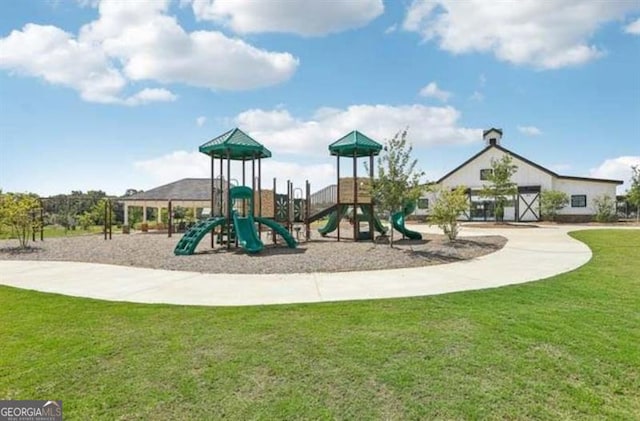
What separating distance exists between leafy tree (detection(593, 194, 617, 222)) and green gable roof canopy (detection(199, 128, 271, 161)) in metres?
30.0

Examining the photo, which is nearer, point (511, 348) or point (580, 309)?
point (511, 348)

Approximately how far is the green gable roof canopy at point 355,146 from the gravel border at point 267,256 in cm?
465

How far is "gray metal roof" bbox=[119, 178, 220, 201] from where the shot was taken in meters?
33.2

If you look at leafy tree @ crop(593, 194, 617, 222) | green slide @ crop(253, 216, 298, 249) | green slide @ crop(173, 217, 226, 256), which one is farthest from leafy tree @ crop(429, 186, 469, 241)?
leafy tree @ crop(593, 194, 617, 222)

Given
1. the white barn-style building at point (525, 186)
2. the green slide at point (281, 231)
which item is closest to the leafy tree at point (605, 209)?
the white barn-style building at point (525, 186)

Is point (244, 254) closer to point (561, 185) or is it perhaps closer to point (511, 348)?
point (511, 348)

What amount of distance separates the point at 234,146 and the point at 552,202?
2985 cm

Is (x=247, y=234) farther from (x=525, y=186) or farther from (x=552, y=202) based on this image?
(x=525, y=186)

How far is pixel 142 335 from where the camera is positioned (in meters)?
4.94

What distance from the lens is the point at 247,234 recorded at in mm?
13859

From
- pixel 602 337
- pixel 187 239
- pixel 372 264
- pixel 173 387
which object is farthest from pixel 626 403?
pixel 187 239

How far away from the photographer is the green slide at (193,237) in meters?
13.0

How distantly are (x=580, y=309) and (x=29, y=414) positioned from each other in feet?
22.5

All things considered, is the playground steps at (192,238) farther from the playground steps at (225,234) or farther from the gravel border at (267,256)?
the playground steps at (225,234)
